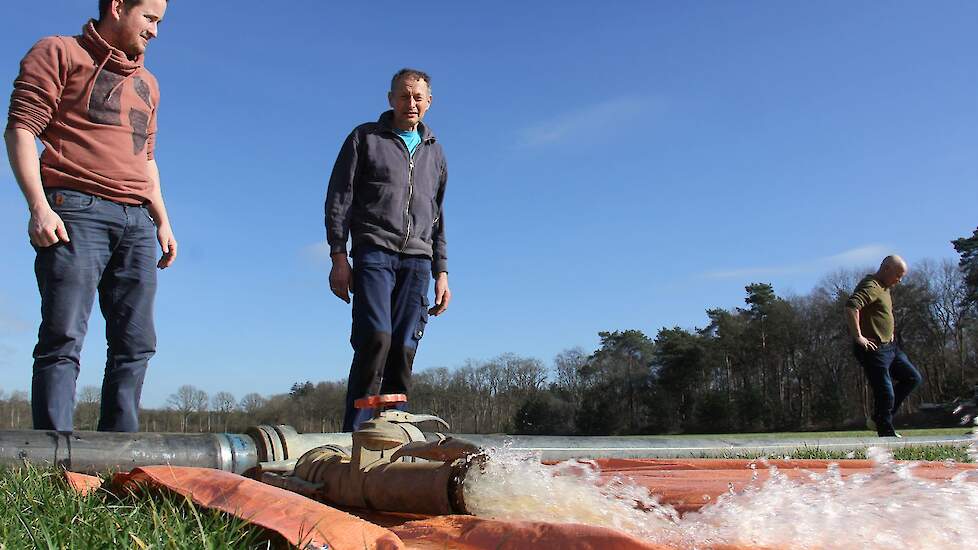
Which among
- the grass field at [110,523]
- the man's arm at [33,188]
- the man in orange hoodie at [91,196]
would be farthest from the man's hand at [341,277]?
the grass field at [110,523]

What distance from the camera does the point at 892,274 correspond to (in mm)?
8367

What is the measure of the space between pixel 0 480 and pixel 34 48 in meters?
2.27

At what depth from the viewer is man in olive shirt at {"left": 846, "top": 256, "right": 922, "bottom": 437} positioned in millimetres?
8039

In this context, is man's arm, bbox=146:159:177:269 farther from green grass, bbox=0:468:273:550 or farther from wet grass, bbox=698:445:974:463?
wet grass, bbox=698:445:974:463

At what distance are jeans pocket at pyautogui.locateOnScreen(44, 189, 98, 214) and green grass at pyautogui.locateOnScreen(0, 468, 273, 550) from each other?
194 centimetres

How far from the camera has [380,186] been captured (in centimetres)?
486

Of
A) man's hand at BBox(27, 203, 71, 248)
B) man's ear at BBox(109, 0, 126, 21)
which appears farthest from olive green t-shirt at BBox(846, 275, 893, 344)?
man's hand at BBox(27, 203, 71, 248)

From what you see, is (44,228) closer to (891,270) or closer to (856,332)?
(856,332)

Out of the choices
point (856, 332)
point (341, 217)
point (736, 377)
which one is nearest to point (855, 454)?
point (856, 332)

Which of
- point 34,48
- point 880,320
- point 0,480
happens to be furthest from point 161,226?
point 880,320

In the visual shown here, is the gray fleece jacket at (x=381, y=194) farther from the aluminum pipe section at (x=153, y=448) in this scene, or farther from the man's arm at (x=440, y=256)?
the aluminum pipe section at (x=153, y=448)

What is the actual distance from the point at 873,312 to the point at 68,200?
7692mm

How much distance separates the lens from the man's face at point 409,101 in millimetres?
4902

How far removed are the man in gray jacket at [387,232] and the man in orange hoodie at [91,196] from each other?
1146 millimetres
